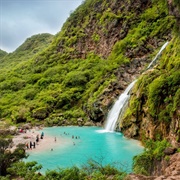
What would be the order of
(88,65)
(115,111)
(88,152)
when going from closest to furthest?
1. (88,152)
2. (115,111)
3. (88,65)

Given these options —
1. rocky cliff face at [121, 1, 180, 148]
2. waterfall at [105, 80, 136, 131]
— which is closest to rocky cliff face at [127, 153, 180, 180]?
rocky cliff face at [121, 1, 180, 148]

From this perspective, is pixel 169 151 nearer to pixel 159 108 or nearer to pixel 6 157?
pixel 159 108

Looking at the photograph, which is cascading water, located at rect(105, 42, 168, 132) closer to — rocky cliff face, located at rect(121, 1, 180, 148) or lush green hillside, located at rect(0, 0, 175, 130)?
lush green hillside, located at rect(0, 0, 175, 130)

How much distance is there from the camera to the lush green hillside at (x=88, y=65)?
49906 millimetres

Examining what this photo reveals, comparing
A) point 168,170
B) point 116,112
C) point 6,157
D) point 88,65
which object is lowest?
point 6,157

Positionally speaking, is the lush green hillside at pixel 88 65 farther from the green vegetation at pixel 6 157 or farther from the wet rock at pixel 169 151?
the wet rock at pixel 169 151

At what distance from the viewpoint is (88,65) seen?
2514 inches

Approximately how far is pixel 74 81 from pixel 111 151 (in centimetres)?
3550

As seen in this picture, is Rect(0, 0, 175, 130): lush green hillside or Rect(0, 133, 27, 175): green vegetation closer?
Rect(0, 133, 27, 175): green vegetation

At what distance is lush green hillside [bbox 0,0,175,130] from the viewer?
4991 centimetres

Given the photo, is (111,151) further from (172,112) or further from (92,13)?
(92,13)

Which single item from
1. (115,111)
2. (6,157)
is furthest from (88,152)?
(115,111)

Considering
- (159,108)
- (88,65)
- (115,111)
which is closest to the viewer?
(159,108)

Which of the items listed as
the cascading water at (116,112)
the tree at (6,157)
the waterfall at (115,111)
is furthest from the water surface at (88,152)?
the waterfall at (115,111)
